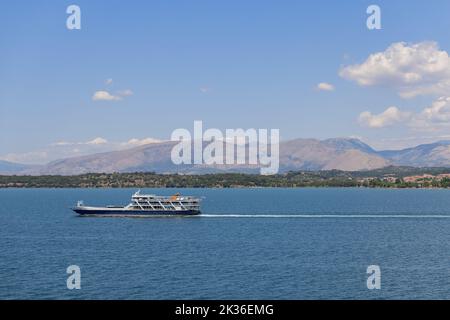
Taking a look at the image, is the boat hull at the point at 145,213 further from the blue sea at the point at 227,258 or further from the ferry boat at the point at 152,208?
the blue sea at the point at 227,258

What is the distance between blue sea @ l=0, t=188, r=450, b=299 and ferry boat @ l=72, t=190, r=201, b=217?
11.0 m

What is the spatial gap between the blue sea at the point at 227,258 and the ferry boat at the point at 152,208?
11.0 meters

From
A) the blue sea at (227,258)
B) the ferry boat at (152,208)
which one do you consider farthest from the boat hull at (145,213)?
the blue sea at (227,258)

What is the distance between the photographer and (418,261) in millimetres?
63344

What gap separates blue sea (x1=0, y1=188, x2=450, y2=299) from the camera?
4700cm

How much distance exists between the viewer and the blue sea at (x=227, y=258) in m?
47.0

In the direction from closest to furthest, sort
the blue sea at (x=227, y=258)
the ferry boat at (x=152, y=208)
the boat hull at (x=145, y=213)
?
the blue sea at (x=227, y=258)
the boat hull at (x=145, y=213)
the ferry boat at (x=152, y=208)

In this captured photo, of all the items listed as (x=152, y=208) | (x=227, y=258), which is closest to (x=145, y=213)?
(x=152, y=208)

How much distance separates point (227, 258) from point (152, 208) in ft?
210

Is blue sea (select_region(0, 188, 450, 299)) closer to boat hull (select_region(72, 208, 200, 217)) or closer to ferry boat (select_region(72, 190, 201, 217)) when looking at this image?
boat hull (select_region(72, 208, 200, 217))

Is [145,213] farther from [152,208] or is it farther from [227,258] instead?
[227,258]

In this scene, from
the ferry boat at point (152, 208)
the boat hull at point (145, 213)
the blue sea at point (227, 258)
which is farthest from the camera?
the ferry boat at point (152, 208)

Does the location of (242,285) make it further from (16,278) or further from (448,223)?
(448,223)
